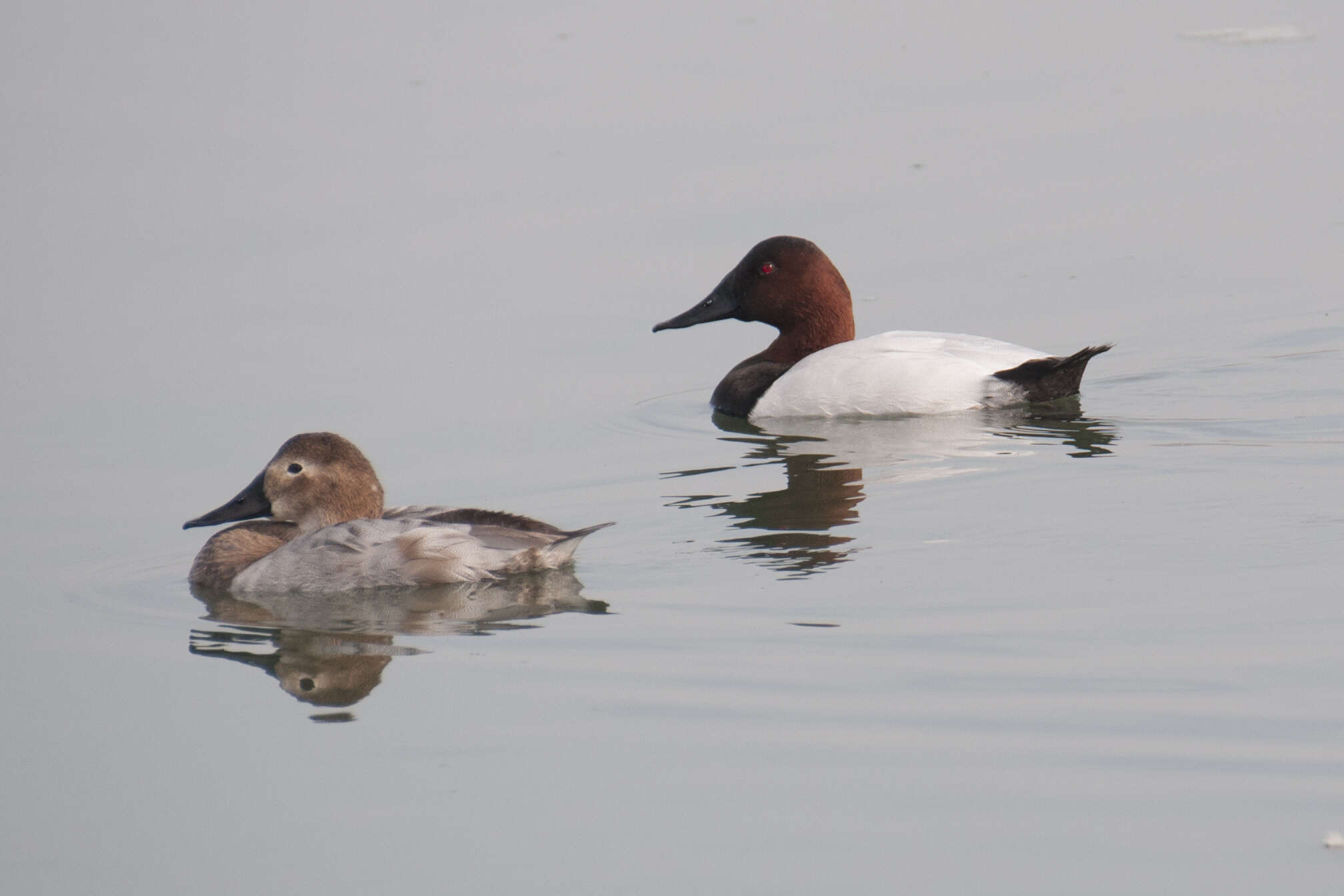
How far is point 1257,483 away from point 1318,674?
2.38 meters

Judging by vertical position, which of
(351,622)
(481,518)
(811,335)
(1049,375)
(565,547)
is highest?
(811,335)

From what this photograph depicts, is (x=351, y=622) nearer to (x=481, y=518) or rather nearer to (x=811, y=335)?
(x=481, y=518)

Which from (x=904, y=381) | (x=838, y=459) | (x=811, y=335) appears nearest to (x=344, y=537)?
(x=838, y=459)

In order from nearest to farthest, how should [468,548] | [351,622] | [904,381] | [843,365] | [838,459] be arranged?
[351,622], [468,548], [838,459], [904,381], [843,365]

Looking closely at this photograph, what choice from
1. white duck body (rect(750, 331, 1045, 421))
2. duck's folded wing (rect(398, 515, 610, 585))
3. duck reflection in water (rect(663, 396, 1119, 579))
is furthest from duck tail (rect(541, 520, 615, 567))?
white duck body (rect(750, 331, 1045, 421))

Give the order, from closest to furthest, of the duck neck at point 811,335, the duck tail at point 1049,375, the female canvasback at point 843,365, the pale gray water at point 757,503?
the pale gray water at point 757,503 → the duck tail at point 1049,375 → the female canvasback at point 843,365 → the duck neck at point 811,335

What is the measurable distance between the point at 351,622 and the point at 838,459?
299 cm

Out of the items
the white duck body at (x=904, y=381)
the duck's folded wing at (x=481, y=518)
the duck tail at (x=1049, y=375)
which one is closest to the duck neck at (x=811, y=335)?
the white duck body at (x=904, y=381)

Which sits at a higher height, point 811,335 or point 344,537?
point 811,335

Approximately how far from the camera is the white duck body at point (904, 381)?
9.45 m

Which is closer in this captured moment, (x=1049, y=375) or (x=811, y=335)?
(x=1049, y=375)

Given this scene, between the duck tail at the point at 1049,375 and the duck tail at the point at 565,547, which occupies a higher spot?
the duck tail at the point at 1049,375

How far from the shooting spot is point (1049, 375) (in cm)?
940

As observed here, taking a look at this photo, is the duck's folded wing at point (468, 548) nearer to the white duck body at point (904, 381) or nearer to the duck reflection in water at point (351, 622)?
the duck reflection in water at point (351, 622)
